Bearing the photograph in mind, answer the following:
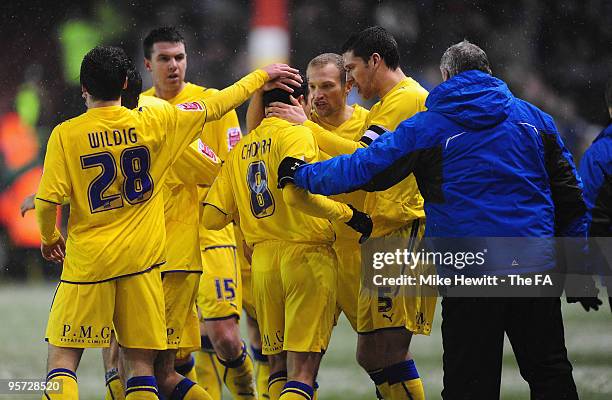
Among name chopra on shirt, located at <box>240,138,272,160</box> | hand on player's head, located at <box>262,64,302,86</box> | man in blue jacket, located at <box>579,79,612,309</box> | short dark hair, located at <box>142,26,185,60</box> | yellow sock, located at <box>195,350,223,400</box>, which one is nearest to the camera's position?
name chopra on shirt, located at <box>240,138,272,160</box>

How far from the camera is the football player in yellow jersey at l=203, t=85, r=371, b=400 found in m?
4.83

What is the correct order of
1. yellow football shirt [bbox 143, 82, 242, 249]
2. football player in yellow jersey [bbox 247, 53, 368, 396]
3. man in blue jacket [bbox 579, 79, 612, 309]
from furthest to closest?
yellow football shirt [bbox 143, 82, 242, 249]
man in blue jacket [bbox 579, 79, 612, 309]
football player in yellow jersey [bbox 247, 53, 368, 396]

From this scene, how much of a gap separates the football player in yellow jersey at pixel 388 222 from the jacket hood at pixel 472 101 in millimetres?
858

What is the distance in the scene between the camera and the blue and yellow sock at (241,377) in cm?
608

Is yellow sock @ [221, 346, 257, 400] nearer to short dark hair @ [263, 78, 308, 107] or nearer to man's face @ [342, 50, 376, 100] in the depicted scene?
short dark hair @ [263, 78, 308, 107]

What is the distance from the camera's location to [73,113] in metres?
13.8

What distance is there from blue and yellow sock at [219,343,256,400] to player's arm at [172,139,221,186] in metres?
1.13

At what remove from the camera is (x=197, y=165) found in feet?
18.2

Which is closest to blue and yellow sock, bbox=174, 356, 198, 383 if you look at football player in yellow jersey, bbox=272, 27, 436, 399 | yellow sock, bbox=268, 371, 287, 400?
yellow sock, bbox=268, 371, 287, 400

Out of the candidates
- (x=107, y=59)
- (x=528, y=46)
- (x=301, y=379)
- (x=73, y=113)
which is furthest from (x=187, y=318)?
(x=528, y=46)

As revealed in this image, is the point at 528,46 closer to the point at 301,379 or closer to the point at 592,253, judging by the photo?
the point at 592,253

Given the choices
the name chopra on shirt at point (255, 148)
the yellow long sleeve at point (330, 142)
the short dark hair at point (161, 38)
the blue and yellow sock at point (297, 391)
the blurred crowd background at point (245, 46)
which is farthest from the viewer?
the blurred crowd background at point (245, 46)

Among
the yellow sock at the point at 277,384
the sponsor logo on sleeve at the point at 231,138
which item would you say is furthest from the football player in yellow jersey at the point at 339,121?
the sponsor logo on sleeve at the point at 231,138

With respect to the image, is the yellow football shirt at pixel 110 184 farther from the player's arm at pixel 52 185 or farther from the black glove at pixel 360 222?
the black glove at pixel 360 222
